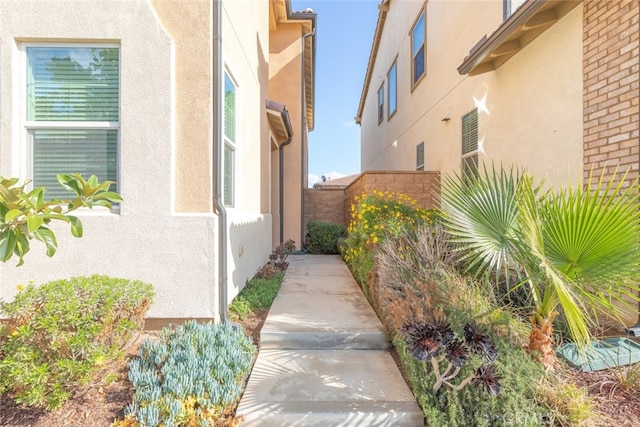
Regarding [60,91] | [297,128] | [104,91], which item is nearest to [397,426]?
[104,91]

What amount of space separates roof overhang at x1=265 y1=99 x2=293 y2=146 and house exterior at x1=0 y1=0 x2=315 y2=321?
12.8 feet

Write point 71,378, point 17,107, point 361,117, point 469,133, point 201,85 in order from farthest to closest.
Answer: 1. point 361,117
2. point 469,133
3. point 201,85
4. point 17,107
5. point 71,378

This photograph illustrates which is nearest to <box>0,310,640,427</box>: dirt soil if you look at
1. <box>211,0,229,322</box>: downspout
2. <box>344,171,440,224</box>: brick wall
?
<box>211,0,229,322</box>: downspout

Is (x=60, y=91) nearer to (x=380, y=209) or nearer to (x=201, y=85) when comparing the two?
(x=201, y=85)

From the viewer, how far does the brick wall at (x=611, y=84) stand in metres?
3.66

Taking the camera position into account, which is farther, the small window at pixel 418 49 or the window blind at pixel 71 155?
the small window at pixel 418 49

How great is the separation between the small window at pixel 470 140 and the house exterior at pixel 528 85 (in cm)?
2

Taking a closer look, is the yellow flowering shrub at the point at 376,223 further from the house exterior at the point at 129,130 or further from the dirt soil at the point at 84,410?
the dirt soil at the point at 84,410

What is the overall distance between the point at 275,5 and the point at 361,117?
15.3m

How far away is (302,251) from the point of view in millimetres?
11070

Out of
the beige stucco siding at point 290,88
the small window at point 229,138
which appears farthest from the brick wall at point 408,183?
the small window at point 229,138

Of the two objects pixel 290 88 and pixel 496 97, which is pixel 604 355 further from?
pixel 290 88

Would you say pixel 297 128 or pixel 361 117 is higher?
pixel 361 117

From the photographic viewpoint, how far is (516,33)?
511 centimetres
